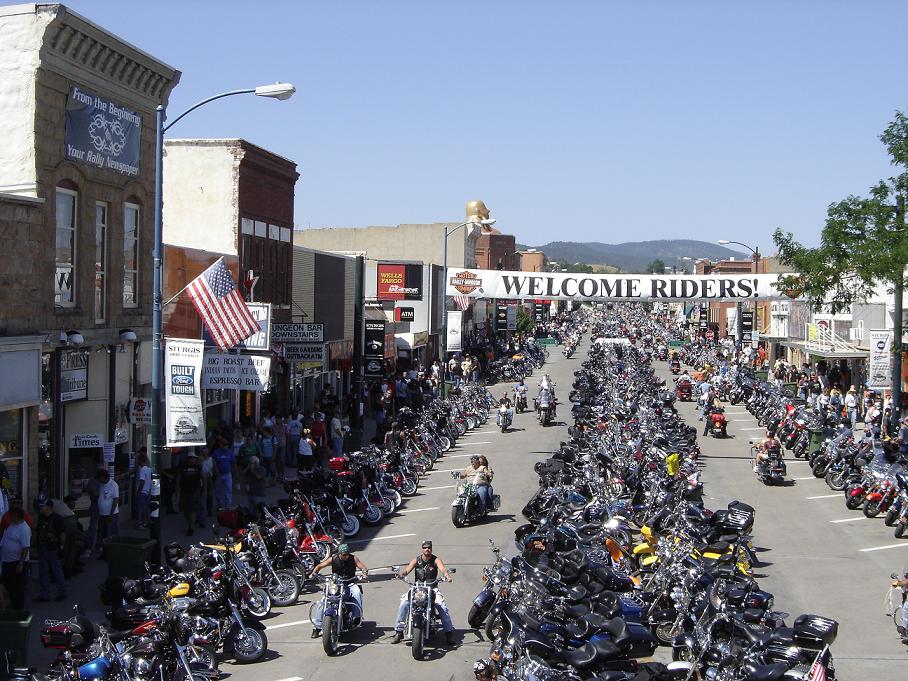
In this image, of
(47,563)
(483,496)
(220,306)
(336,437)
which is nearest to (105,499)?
(47,563)

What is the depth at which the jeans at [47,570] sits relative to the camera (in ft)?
49.5

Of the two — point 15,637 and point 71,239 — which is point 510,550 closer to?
Result: point 15,637

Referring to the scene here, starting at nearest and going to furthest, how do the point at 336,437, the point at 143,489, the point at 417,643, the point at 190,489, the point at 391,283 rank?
the point at 417,643 < the point at 143,489 < the point at 190,489 < the point at 336,437 < the point at 391,283

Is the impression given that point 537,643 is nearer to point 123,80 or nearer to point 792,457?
point 123,80

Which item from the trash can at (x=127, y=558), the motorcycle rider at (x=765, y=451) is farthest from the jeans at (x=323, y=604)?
the motorcycle rider at (x=765, y=451)

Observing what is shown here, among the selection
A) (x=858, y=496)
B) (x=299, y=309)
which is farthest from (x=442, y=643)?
(x=299, y=309)

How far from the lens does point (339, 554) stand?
13.6 metres

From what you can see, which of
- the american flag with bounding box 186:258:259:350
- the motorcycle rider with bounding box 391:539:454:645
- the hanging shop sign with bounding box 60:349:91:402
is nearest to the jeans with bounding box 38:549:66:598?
the hanging shop sign with bounding box 60:349:91:402

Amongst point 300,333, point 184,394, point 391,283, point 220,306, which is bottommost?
point 184,394

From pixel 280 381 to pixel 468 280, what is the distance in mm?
10117

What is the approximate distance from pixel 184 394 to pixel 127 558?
10.2 ft

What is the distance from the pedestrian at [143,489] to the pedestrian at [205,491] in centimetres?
107

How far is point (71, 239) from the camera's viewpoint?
1972 centimetres

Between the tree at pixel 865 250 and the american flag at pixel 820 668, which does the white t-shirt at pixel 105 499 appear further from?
the tree at pixel 865 250
